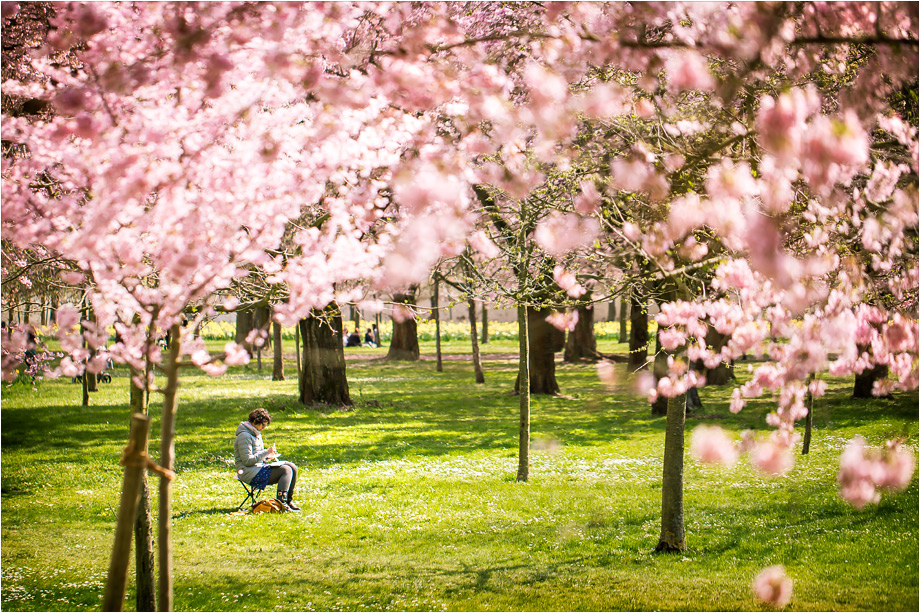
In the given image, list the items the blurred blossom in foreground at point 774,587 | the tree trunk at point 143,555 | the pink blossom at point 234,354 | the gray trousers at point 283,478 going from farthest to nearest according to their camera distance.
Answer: the gray trousers at point 283,478 → the tree trunk at point 143,555 → the blurred blossom in foreground at point 774,587 → the pink blossom at point 234,354

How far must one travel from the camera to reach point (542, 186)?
33.1 ft

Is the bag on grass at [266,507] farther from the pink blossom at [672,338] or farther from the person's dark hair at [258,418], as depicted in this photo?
the pink blossom at [672,338]

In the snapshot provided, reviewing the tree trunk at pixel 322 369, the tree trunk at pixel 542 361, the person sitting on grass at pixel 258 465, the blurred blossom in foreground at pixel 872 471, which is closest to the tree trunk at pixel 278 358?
the tree trunk at pixel 322 369

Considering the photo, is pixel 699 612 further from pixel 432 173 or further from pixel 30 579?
pixel 30 579

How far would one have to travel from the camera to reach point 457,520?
9633mm

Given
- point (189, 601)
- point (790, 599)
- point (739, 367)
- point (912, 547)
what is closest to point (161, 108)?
point (189, 601)

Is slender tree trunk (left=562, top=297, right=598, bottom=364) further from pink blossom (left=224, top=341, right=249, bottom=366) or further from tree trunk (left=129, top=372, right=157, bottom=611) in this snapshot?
pink blossom (left=224, top=341, right=249, bottom=366)

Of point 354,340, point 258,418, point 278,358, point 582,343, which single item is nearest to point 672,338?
point 258,418

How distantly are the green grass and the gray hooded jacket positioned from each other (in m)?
0.58

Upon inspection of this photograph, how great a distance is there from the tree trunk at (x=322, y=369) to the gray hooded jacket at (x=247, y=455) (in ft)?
28.7

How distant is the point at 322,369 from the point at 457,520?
10165 millimetres

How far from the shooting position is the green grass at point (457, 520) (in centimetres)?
677

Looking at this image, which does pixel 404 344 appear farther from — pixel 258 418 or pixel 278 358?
pixel 258 418

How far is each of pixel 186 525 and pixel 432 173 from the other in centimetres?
705
